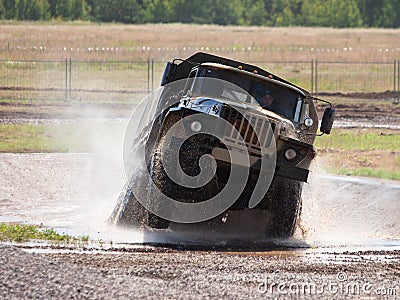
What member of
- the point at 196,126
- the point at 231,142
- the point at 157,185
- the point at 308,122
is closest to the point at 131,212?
the point at 157,185

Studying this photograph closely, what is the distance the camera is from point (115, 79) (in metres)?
48.9

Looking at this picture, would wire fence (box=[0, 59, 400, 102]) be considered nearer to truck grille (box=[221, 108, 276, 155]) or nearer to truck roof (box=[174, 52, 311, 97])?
truck roof (box=[174, 52, 311, 97])

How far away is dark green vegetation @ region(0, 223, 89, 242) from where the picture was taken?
14406 millimetres

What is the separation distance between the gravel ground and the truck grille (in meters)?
1.62

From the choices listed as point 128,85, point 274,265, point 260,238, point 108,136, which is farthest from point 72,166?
point 128,85

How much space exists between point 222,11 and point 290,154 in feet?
320

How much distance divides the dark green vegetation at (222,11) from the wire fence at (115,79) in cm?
3970

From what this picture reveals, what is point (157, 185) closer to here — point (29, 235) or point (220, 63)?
point (29, 235)

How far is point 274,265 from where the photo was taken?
12484mm

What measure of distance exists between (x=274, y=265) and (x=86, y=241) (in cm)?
321

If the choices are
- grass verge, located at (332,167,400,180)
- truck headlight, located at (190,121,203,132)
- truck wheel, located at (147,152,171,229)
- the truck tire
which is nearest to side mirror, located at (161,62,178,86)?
the truck tire

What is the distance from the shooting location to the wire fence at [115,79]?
4372cm

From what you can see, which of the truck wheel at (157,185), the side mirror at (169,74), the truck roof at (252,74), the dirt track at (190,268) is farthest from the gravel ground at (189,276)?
the side mirror at (169,74)

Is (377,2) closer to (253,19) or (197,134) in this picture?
(253,19)
